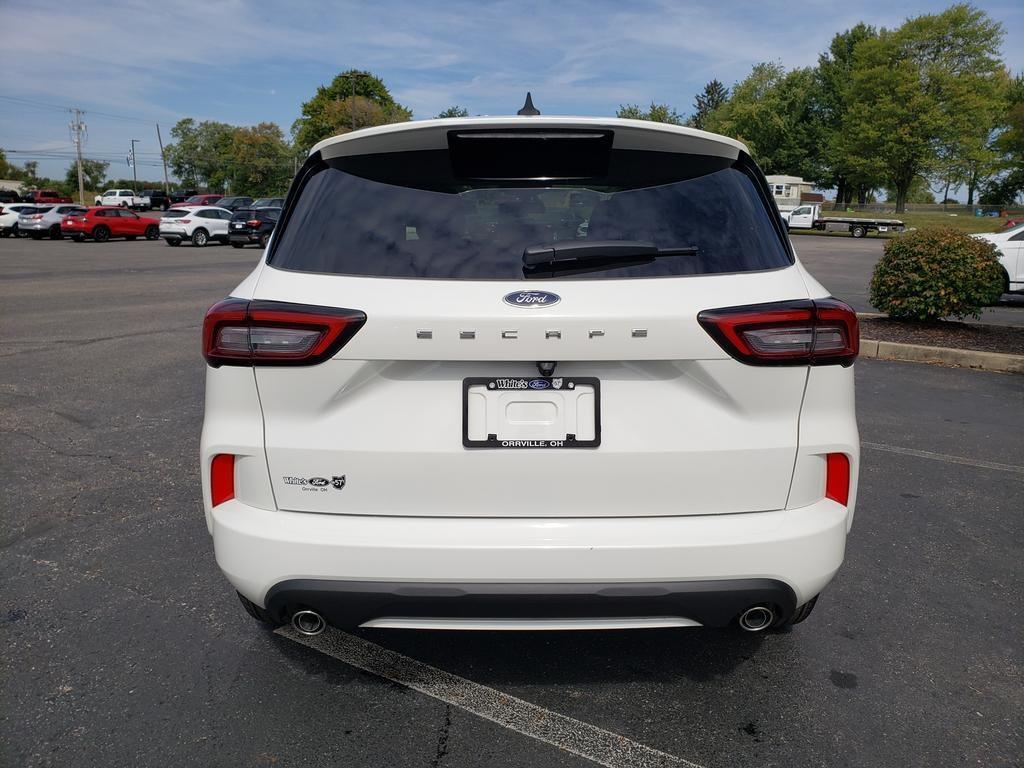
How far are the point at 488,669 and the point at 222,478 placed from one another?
3.86 ft

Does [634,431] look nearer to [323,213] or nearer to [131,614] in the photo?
[323,213]

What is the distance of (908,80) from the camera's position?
60.0 metres

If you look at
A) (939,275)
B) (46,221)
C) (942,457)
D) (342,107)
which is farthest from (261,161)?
(942,457)

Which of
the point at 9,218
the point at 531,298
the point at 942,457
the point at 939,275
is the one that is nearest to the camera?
the point at 531,298

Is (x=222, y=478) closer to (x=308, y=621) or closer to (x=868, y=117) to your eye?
(x=308, y=621)

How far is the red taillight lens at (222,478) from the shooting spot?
Result: 7.71 ft

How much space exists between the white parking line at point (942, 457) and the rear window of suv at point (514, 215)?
140 inches

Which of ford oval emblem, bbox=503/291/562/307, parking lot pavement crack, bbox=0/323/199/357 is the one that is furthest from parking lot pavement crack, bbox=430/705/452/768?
parking lot pavement crack, bbox=0/323/199/357

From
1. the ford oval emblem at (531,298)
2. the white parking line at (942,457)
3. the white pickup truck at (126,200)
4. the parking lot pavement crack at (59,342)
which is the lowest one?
the white parking line at (942,457)

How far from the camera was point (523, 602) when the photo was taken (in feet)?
7.25

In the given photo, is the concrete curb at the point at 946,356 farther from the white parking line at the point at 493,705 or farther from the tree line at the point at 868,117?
the tree line at the point at 868,117

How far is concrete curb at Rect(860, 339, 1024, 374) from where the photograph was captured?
27.5ft

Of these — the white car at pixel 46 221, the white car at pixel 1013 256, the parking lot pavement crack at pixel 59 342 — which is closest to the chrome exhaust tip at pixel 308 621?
the parking lot pavement crack at pixel 59 342

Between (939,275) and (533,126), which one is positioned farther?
(939,275)
